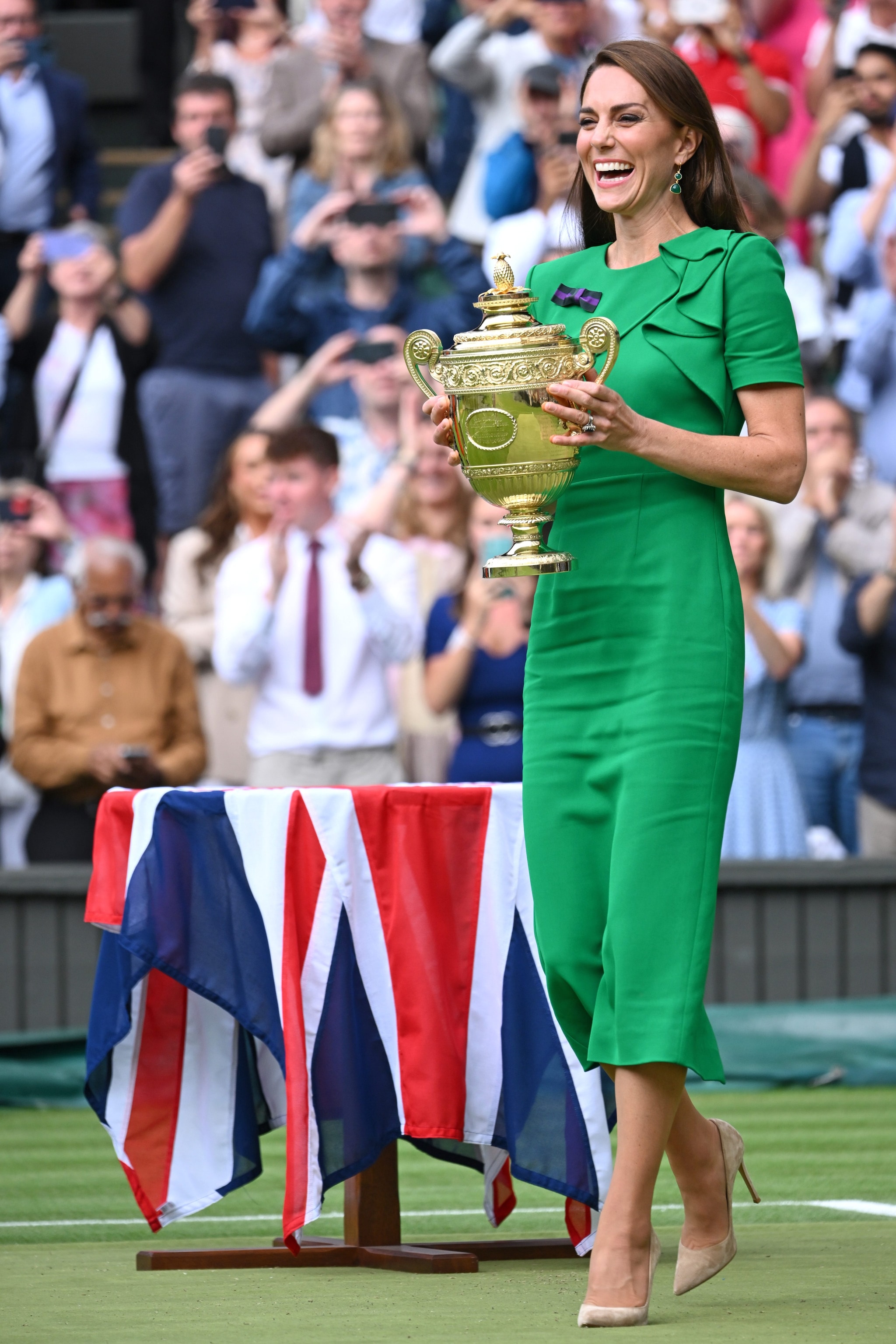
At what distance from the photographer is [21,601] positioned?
29.1ft

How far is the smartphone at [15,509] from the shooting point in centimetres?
895

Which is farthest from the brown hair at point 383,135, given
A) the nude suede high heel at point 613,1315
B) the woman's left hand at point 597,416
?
the nude suede high heel at point 613,1315

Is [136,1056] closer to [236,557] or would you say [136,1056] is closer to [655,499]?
[655,499]

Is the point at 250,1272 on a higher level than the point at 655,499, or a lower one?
lower

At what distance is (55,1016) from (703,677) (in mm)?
5388

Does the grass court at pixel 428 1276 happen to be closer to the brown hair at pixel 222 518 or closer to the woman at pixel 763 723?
the woman at pixel 763 723

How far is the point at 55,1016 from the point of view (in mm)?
8195

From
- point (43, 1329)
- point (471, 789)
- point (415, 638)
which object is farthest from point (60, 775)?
point (43, 1329)

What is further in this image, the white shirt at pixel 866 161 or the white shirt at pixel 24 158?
the white shirt at pixel 24 158

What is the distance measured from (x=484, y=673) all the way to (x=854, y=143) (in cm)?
335

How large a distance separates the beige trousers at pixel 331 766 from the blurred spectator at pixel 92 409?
68.0 inches

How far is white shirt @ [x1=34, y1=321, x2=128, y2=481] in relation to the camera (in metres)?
9.45

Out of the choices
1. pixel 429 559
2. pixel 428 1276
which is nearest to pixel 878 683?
pixel 429 559

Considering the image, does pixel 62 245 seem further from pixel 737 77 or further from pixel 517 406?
pixel 517 406
